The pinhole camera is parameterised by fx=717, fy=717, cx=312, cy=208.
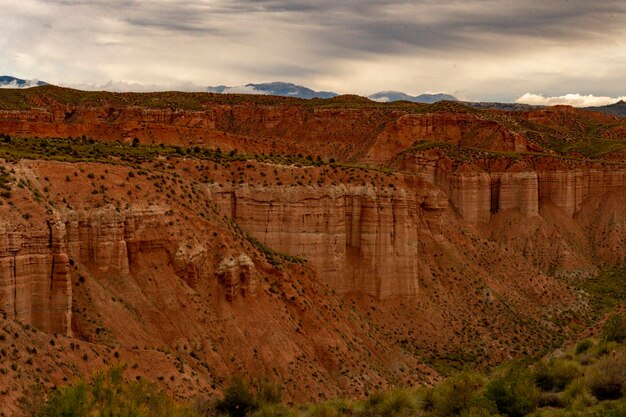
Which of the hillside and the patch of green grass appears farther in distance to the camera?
the patch of green grass

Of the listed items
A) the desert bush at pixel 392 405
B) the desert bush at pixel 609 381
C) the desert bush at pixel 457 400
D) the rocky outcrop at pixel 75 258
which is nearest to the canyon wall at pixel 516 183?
the rocky outcrop at pixel 75 258

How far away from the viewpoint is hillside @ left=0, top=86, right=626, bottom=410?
2762cm

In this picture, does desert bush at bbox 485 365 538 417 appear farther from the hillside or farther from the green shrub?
the hillside

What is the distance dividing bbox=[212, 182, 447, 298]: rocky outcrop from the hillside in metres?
0.10

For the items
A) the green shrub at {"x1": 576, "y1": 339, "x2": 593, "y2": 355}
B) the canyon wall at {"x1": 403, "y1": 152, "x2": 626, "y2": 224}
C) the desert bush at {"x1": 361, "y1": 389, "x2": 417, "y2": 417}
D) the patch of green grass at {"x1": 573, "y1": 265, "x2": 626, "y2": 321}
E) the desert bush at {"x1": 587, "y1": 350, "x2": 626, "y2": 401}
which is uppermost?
the canyon wall at {"x1": 403, "y1": 152, "x2": 626, "y2": 224}

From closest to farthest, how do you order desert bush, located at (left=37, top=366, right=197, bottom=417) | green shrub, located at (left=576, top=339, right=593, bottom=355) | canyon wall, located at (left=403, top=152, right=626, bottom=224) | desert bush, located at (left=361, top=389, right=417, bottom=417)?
desert bush, located at (left=37, top=366, right=197, bottom=417) < desert bush, located at (left=361, top=389, right=417, bottom=417) < green shrub, located at (left=576, top=339, right=593, bottom=355) < canyon wall, located at (left=403, top=152, right=626, bottom=224)

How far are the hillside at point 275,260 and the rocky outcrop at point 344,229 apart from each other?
98 millimetres

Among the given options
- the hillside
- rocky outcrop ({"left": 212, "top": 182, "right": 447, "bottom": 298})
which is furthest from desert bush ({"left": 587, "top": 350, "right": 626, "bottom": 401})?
rocky outcrop ({"left": 212, "top": 182, "right": 447, "bottom": 298})

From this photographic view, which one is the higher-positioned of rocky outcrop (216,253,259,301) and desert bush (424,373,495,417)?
rocky outcrop (216,253,259,301)

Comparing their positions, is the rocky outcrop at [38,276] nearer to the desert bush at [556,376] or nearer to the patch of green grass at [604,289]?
the desert bush at [556,376]

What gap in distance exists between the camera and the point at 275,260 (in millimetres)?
38500

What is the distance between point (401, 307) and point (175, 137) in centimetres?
2407

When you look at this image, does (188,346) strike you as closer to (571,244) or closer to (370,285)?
(370,285)

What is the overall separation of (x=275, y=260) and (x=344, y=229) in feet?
28.1
